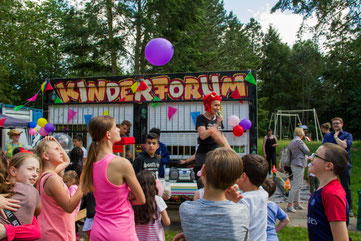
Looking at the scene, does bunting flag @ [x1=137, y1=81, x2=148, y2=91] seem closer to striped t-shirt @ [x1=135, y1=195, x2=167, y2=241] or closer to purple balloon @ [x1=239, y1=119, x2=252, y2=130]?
purple balloon @ [x1=239, y1=119, x2=252, y2=130]

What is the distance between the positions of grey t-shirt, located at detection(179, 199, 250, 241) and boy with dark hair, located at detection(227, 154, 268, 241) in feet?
0.87

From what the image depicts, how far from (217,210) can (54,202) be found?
4.79ft

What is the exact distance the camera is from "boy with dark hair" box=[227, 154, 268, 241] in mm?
2004

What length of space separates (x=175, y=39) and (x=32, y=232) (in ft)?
49.1

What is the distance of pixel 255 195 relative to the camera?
2084mm

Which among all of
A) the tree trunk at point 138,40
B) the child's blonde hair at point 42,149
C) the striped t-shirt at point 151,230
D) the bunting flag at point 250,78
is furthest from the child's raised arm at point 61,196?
the tree trunk at point 138,40

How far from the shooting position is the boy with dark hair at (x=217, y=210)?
5.40 feet

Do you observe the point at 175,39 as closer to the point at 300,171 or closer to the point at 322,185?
Answer: the point at 300,171

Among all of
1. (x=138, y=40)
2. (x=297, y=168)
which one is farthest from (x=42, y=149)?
(x=138, y=40)

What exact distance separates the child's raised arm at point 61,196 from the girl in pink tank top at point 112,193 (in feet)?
0.54

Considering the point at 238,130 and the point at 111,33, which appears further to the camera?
the point at 111,33

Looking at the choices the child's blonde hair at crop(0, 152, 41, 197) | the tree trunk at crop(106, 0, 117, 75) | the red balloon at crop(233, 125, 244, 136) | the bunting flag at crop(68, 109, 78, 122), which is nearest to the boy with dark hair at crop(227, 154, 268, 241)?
the child's blonde hair at crop(0, 152, 41, 197)

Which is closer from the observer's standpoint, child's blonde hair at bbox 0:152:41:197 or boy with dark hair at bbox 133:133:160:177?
child's blonde hair at bbox 0:152:41:197

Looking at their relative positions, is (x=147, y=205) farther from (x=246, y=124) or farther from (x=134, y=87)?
(x=134, y=87)
